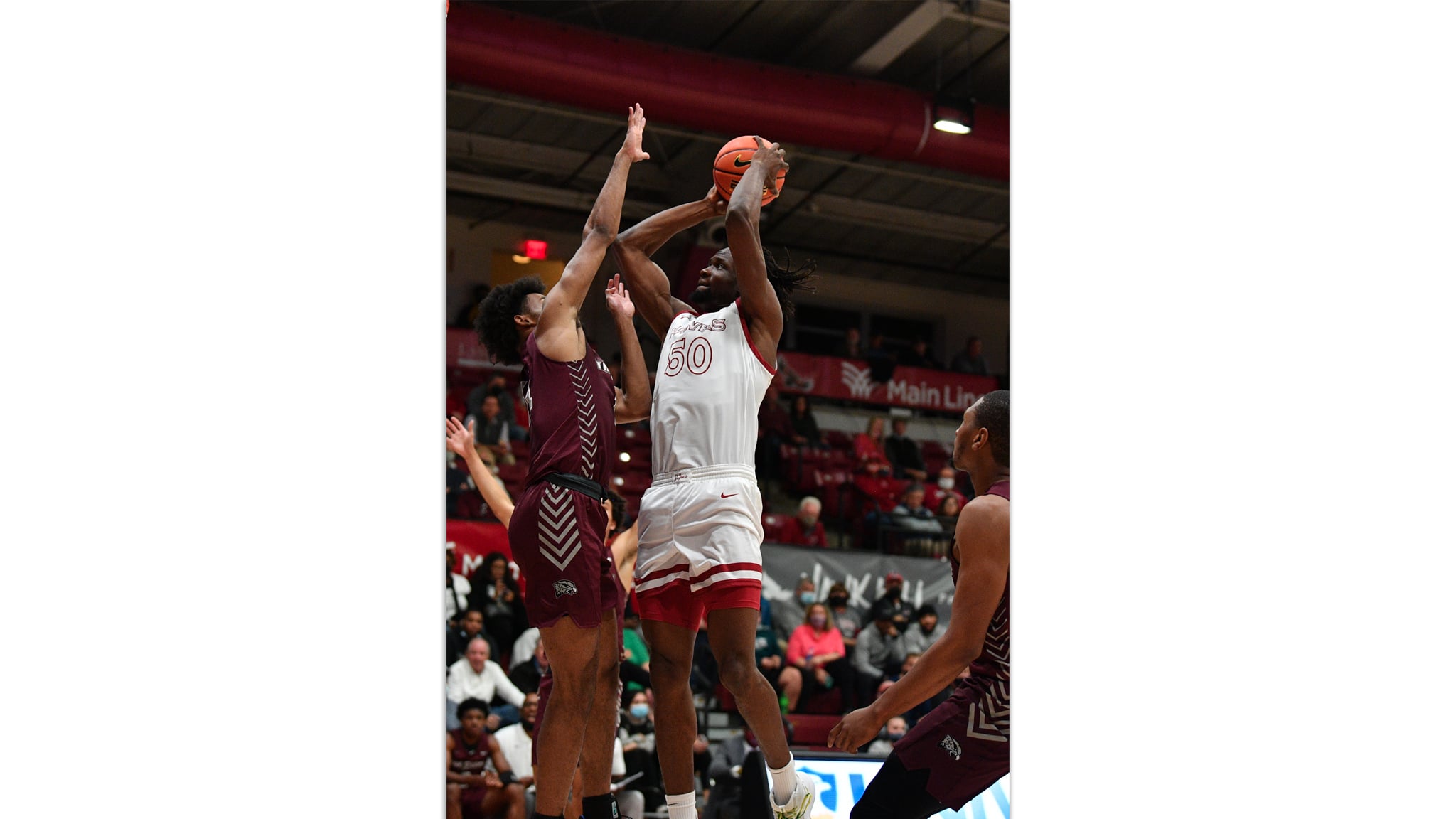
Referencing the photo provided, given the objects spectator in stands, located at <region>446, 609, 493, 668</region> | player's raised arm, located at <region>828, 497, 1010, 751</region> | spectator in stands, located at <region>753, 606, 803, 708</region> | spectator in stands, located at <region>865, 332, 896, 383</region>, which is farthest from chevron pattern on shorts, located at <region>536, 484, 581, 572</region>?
spectator in stands, located at <region>865, 332, 896, 383</region>

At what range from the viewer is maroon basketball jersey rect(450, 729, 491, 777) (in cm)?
447

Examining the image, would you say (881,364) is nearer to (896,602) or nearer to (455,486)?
(896,602)

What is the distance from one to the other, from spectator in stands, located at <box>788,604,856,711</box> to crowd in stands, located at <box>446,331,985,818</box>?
11mm

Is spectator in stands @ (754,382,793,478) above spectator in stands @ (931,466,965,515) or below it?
above

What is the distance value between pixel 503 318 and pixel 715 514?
1.01 metres

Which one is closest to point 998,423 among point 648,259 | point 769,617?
point 648,259

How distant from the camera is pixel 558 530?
12.9ft

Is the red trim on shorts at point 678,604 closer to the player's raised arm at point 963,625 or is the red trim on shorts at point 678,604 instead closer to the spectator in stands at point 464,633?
the player's raised arm at point 963,625

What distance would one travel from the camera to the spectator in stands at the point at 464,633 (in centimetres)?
530

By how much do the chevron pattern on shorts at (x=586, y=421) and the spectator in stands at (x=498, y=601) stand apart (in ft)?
6.56

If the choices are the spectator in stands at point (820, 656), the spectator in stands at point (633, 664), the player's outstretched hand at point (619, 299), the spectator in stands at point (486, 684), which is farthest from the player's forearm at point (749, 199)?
the spectator in stands at point (820, 656)

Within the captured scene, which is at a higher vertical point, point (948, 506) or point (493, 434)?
point (493, 434)

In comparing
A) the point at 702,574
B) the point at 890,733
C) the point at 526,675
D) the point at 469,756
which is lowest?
the point at 890,733

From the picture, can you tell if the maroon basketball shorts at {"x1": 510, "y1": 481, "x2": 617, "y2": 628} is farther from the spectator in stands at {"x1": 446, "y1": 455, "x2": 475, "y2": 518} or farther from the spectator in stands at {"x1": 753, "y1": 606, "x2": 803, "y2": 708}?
the spectator in stands at {"x1": 753, "y1": 606, "x2": 803, "y2": 708}
